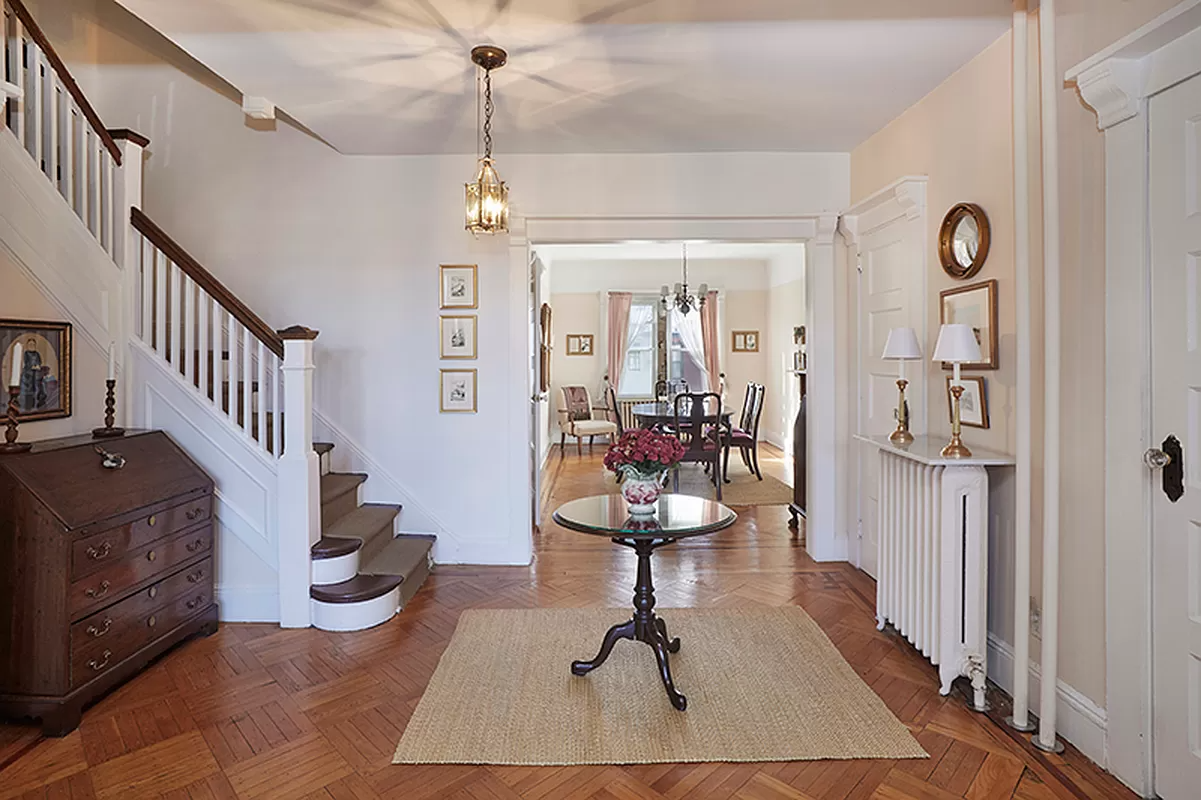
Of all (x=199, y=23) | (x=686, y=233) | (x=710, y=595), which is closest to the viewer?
(x=199, y=23)

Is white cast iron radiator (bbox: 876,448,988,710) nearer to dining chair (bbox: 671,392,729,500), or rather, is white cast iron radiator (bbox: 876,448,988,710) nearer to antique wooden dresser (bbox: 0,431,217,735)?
antique wooden dresser (bbox: 0,431,217,735)

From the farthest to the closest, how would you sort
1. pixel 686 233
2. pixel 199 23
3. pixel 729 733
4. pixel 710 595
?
pixel 686 233
pixel 710 595
pixel 199 23
pixel 729 733

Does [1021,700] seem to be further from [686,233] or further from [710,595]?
[686,233]

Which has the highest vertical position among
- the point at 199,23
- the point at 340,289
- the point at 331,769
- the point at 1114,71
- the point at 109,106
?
the point at 109,106

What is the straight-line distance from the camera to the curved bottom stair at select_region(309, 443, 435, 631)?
3357 millimetres

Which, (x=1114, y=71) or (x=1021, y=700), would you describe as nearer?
(x=1114, y=71)

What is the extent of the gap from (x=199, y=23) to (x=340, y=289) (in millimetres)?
1960

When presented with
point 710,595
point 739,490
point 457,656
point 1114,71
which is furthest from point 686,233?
point 739,490

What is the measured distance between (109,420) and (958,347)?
370 centimetres

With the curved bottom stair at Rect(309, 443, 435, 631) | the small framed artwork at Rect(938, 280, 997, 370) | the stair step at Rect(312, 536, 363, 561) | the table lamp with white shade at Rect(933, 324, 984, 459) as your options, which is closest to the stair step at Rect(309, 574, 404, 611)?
the curved bottom stair at Rect(309, 443, 435, 631)

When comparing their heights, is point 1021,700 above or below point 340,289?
below

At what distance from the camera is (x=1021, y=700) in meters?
2.39

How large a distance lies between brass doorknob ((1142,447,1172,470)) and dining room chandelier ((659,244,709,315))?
733cm

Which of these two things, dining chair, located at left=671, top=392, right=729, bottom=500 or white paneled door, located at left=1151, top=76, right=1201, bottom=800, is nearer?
white paneled door, located at left=1151, top=76, right=1201, bottom=800
